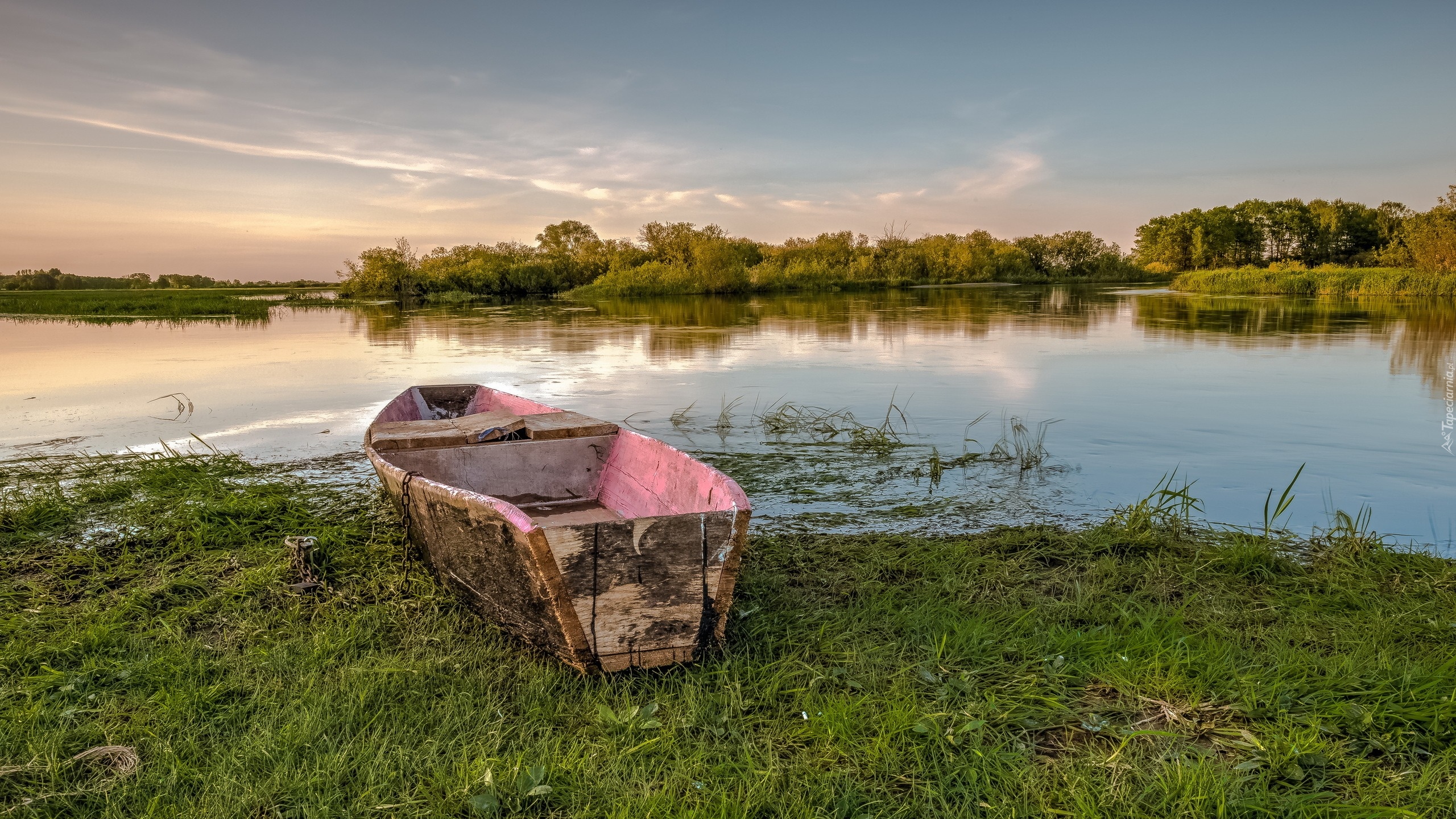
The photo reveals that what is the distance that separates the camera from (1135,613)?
3877 mm

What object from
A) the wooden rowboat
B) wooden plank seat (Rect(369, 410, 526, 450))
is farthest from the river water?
wooden plank seat (Rect(369, 410, 526, 450))

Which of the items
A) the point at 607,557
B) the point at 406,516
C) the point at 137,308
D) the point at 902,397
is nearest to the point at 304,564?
the point at 406,516

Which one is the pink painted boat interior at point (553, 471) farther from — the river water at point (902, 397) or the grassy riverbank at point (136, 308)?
the grassy riverbank at point (136, 308)

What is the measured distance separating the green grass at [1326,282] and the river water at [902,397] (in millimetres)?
10092

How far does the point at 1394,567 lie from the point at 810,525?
3289mm

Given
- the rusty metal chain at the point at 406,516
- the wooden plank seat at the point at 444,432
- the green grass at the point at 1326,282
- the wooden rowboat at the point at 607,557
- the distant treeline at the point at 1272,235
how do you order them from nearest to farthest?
the wooden rowboat at the point at 607,557 < the rusty metal chain at the point at 406,516 < the wooden plank seat at the point at 444,432 < the green grass at the point at 1326,282 < the distant treeline at the point at 1272,235

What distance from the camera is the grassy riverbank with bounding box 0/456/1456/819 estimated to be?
2506mm

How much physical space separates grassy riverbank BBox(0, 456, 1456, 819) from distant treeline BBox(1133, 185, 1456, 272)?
78019 millimetres

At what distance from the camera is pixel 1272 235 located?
78.2 meters

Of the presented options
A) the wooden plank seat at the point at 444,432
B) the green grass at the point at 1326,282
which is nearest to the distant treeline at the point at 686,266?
the green grass at the point at 1326,282

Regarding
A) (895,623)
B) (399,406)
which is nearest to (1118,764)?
(895,623)

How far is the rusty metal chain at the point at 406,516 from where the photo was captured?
4.07 m

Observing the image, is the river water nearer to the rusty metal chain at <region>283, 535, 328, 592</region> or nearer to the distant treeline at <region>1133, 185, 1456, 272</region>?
the rusty metal chain at <region>283, 535, 328, 592</region>

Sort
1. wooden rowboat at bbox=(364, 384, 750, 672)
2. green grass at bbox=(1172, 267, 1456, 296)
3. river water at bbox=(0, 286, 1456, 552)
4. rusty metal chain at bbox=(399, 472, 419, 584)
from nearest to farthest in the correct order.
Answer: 1. wooden rowboat at bbox=(364, 384, 750, 672)
2. rusty metal chain at bbox=(399, 472, 419, 584)
3. river water at bbox=(0, 286, 1456, 552)
4. green grass at bbox=(1172, 267, 1456, 296)
